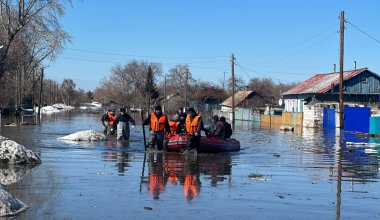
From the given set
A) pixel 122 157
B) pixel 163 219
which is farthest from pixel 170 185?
pixel 122 157

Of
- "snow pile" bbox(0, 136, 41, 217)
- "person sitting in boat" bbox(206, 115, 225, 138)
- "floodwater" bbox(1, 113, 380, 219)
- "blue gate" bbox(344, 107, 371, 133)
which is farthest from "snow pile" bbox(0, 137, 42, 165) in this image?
"blue gate" bbox(344, 107, 371, 133)

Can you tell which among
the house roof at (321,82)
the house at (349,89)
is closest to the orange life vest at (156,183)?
the house at (349,89)

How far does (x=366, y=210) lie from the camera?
9289 mm

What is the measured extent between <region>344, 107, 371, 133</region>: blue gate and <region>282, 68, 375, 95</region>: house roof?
16.1 meters

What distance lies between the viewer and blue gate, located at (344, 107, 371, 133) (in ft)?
135

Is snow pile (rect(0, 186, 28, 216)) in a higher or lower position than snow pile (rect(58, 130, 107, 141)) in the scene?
lower

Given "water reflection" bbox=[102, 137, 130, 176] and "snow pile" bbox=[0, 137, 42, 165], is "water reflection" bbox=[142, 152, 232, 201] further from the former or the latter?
"snow pile" bbox=[0, 137, 42, 165]

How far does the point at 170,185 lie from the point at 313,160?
864 cm

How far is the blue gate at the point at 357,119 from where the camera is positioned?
4122 cm

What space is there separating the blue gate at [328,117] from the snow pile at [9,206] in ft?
140

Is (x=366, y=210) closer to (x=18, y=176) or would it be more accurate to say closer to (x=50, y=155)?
(x=18, y=176)

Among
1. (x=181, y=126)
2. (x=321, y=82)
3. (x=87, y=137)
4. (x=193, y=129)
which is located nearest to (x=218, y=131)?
(x=181, y=126)

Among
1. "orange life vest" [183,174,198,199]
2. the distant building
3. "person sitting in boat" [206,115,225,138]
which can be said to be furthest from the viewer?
the distant building

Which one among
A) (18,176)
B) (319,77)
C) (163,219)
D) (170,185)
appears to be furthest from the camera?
(319,77)
